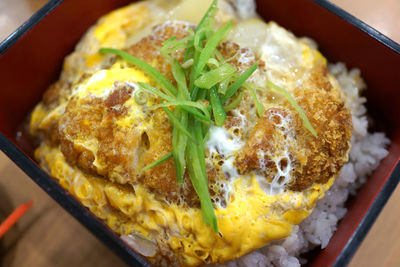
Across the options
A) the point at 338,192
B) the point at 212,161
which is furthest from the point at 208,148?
the point at 338,192

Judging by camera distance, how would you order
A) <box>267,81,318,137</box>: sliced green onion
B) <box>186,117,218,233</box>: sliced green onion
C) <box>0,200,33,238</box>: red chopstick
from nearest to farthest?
<box>186,117,218,233</box>: sliced green onion < <box>267,81,318,137</box>: sliced green onion < <box>0,200,33,238</box>: red chopstick

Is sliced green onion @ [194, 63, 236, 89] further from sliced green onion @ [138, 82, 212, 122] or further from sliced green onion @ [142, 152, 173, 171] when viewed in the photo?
sliced green onion @ [142, 152, 173, 171]

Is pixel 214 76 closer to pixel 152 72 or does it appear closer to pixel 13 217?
pixel 152 72

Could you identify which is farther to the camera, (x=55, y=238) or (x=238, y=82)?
(x=55, y=238)

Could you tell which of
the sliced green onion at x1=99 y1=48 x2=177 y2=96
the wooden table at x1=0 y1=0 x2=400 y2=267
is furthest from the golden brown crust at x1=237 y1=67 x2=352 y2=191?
the wooden table at x1=0 y1=0 x2=400 y2=267

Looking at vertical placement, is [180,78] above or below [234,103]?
above

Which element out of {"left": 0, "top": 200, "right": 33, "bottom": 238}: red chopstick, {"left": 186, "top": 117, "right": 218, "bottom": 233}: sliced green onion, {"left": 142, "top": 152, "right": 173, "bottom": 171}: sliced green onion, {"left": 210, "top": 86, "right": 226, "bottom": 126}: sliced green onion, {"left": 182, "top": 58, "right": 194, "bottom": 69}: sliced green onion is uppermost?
{"left": 182, "top": 58, "right": 194, "bottom": 69}: sliced green onion

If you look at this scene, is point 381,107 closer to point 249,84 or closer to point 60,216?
point 249,84

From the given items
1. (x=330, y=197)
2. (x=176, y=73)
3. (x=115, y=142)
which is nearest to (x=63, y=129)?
(x=115, y=142)
